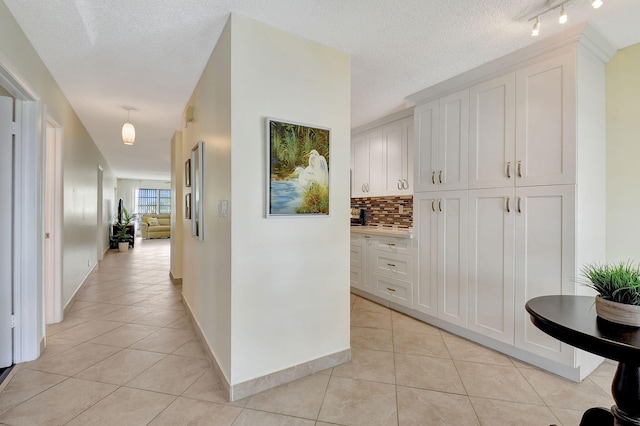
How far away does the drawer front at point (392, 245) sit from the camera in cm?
327

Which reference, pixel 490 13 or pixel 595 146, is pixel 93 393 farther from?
pixel 595 146

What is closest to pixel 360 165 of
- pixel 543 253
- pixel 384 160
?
pixel 384 160

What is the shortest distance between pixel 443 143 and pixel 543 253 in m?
1.27

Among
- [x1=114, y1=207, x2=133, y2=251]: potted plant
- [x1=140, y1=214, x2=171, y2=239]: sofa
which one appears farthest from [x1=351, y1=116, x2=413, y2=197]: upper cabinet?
[x1=140, y1=214, x2=171, y2=239]: sofa

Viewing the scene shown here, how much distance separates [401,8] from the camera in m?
1.80

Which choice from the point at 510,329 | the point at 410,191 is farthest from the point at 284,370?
the point at 410,191

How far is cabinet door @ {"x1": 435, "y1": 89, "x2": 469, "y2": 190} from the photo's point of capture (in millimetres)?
2699

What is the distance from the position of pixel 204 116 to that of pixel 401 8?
1715mm

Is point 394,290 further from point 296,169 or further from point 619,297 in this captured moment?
point 619,297

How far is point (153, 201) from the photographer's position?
1338cm

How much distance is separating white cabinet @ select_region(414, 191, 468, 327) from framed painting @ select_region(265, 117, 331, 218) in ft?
4.38

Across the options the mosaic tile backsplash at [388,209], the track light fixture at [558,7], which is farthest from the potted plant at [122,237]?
the track light fixture at [558,7]

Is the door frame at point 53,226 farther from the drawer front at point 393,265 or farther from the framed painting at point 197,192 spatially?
the drawer front at point 393,265

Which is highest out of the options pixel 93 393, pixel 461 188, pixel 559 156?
pixel 559 156
